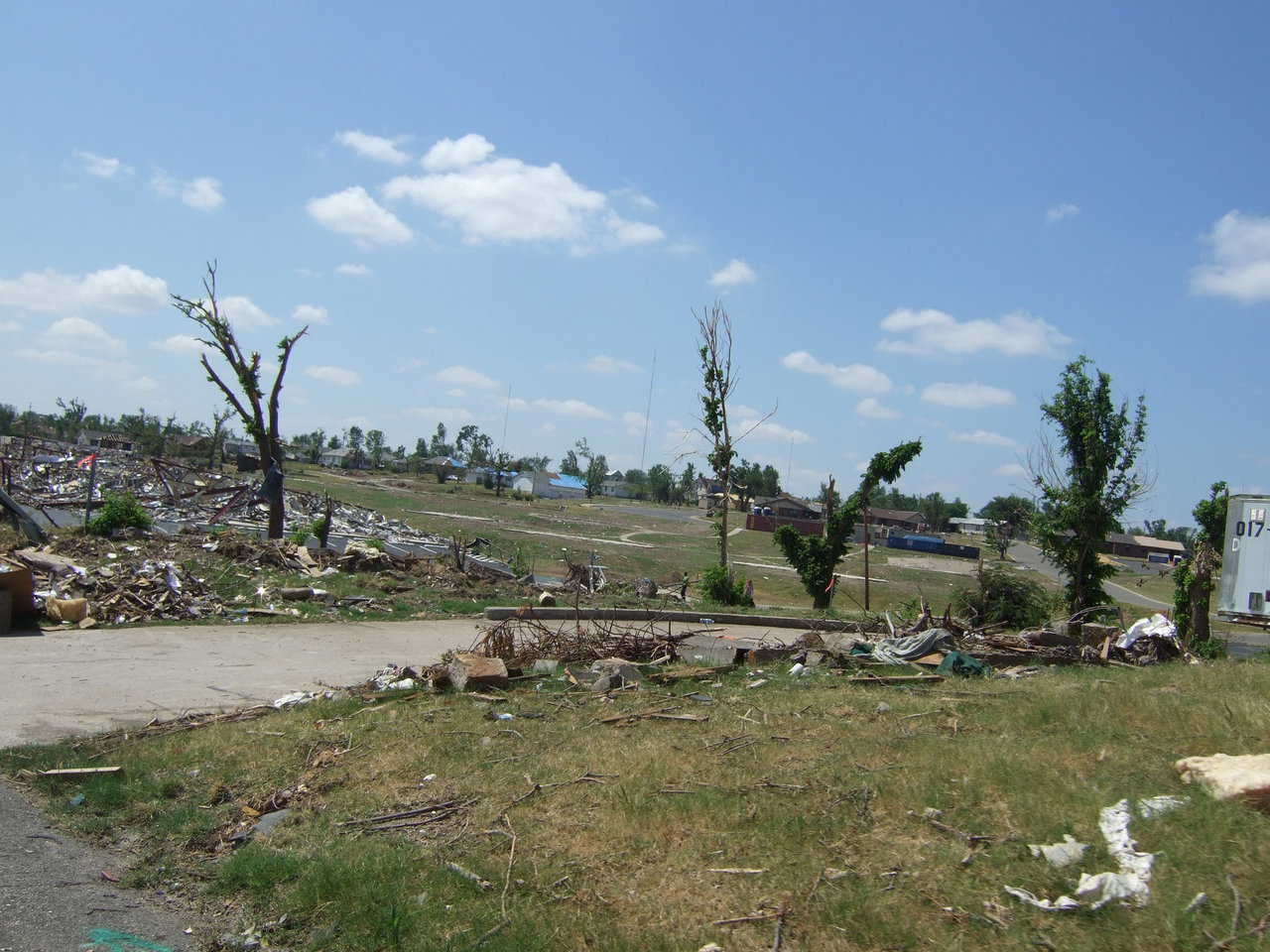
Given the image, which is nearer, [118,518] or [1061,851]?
[1061,851]

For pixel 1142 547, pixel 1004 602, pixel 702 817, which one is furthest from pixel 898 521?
pixel 702 817

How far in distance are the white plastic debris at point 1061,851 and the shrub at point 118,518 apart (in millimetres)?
17943

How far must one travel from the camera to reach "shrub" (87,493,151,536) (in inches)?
707

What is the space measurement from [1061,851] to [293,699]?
289 inches

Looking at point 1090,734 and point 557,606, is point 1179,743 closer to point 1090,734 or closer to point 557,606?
point 1090,734

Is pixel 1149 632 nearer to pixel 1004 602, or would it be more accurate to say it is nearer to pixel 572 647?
pixel 1004 602

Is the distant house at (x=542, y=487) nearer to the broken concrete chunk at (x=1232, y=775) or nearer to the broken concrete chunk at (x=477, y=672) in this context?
the broken concrete chunk at (x=477, y=672)

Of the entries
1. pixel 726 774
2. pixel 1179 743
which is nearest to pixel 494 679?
Answer: pixel 726 774

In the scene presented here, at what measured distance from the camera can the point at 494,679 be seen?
9445 millimetres

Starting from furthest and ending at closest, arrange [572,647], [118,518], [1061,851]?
[118,518] < [572,647] < [1061,851]

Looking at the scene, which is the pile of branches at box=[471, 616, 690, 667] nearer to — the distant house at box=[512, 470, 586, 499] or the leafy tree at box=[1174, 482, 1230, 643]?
the leafy tree at box=[1174, 482, 1230, 643]

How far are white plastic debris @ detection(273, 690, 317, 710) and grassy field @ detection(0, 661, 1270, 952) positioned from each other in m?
0.62

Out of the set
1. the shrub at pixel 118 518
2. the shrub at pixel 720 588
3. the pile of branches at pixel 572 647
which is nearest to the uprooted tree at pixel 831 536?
the shrub at pixel 720 588

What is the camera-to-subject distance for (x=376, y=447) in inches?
5399
